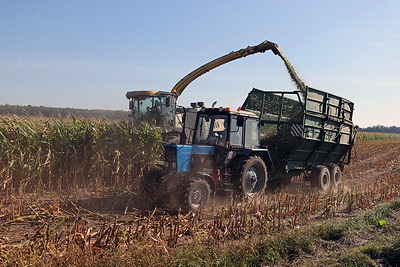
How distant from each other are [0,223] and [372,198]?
7838 mm

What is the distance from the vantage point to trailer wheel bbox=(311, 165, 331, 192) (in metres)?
10.5

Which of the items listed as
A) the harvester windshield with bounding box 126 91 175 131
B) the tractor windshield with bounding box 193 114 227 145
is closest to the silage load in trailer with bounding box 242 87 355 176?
the tractor windshield with bounding box 193 114 227 145

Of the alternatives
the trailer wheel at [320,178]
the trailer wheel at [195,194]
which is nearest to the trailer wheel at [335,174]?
the trailer wheel at [320,178]

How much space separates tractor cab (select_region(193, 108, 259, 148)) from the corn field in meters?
2.13

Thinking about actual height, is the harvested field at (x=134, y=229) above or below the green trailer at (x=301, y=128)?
below

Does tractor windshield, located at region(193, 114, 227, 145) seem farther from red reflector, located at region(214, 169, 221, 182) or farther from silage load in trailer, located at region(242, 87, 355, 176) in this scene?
silage load in trailer, located at region(242, 87, 355, 176)

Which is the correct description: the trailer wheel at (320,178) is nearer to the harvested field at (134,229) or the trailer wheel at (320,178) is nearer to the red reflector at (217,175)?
the harvested field at (134,229)

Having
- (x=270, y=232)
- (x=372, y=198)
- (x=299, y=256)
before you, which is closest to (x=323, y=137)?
(x=372, y=198)

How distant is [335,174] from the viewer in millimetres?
11508

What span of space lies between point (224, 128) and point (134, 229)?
3.49m

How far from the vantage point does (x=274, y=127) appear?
10.3m

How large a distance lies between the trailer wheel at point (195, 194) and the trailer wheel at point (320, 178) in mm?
4573

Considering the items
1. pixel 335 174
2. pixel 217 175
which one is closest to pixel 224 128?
pixel 217 175

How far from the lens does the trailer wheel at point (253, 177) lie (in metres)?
8.13
